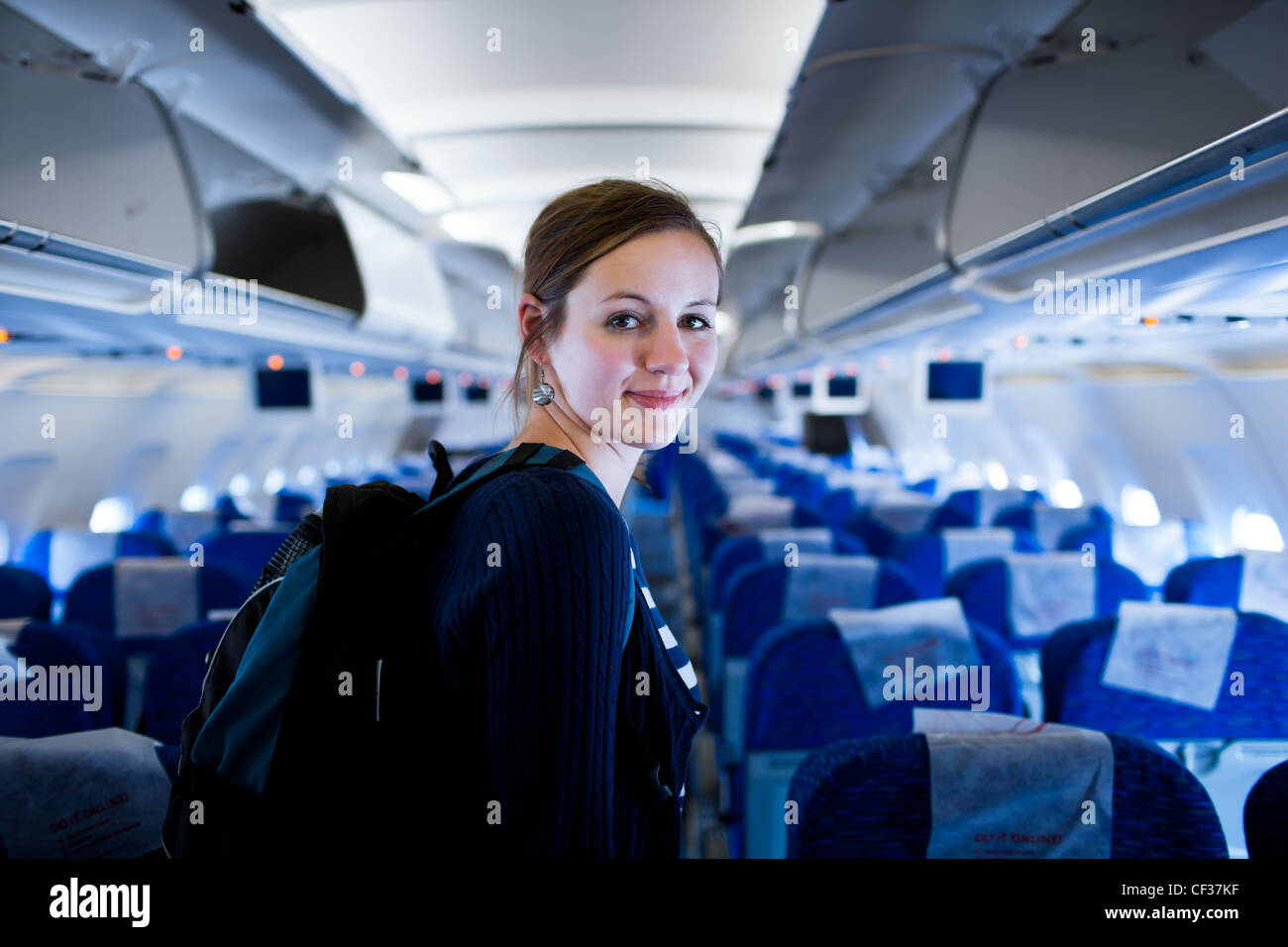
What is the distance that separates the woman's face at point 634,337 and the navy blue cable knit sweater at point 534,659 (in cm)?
23

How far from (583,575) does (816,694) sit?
1590 millimetres

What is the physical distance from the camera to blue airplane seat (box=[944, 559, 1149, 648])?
3.37 meters

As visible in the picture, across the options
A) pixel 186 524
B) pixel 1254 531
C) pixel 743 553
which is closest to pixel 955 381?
pixel 1254 531

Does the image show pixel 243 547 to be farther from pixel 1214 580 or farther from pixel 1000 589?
pixel 1214 580

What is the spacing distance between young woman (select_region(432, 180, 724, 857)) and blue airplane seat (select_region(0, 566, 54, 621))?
3.24 m

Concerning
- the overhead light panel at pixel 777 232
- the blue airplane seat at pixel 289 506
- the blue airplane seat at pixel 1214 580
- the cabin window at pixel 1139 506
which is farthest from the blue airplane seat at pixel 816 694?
the blue airplane seat at pixel 289 506

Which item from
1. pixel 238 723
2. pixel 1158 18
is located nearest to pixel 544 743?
pixel 238 723

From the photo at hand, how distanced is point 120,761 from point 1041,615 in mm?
3488

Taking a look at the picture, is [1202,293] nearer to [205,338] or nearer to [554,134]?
[554,134]

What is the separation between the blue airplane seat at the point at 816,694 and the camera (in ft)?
7.24

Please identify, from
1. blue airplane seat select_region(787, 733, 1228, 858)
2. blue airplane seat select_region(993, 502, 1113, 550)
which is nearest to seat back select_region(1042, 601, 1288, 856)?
blue airplane seat select_region(787, 733, 1228, 858)

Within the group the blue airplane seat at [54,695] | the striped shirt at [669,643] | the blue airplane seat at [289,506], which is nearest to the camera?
the striped shirt at [669,643]

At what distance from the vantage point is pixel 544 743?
86cm

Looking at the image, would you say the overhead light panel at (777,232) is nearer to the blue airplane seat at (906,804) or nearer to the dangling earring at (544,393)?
the dangling earring at (544,393)
